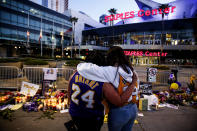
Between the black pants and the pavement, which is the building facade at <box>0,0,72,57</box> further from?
the black pants

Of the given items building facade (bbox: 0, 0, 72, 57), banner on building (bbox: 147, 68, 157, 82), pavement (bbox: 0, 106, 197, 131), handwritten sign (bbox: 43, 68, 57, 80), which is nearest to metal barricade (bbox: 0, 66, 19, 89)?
handwritten sign (bbox: 43, 68, 57, 80)

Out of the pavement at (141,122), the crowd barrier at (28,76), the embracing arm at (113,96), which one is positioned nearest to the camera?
the embracing arm at (113,96)

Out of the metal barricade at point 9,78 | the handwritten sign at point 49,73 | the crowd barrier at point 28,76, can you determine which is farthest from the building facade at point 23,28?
the handwritten sign at point 49,73

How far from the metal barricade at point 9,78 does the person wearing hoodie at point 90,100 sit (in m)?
6.32

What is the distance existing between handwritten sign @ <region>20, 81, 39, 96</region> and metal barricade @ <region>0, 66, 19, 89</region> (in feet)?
4.91

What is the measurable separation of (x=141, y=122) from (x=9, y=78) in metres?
7.31

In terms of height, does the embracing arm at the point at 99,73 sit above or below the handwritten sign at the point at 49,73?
above

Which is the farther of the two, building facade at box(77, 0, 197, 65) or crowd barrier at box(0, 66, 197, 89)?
building facade at box(77, 0, 197, 65)

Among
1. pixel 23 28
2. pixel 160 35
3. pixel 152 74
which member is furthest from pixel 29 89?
pixel 160 35

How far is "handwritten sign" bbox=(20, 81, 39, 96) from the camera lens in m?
5.21

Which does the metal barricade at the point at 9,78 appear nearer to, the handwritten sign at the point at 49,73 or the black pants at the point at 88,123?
the handwritten sign at the point at 49,73

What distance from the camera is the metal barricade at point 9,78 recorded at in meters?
6.54

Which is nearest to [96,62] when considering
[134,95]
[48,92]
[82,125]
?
[134,95]

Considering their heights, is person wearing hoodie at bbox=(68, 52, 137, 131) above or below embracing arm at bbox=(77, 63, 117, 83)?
below
